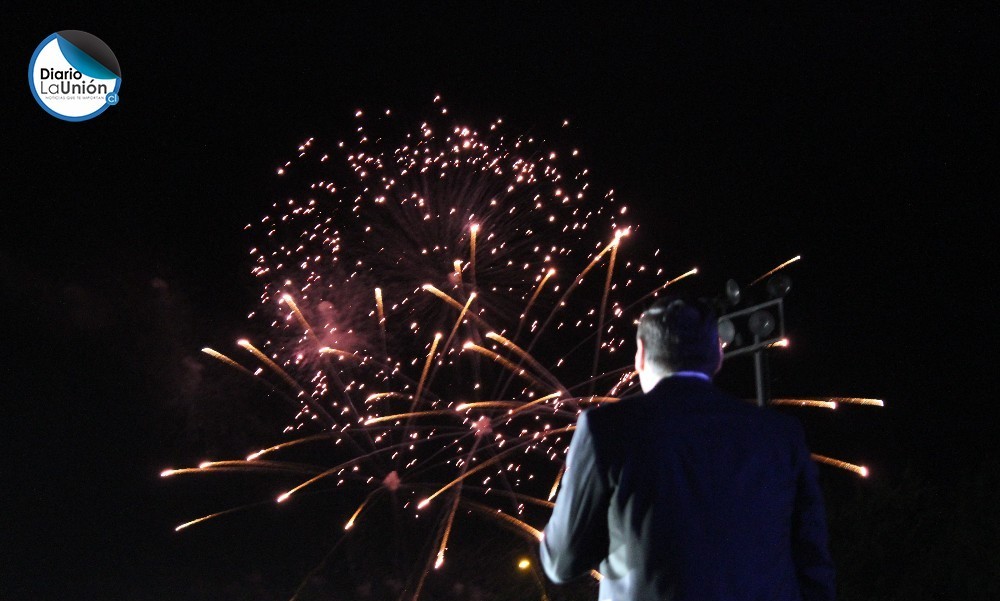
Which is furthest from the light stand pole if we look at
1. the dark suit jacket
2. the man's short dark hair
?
the dark suit jacket

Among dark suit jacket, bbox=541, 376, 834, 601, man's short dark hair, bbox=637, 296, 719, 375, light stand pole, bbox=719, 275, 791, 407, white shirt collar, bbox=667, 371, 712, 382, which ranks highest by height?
light stand pole, bbox=719, 275, 791, 407

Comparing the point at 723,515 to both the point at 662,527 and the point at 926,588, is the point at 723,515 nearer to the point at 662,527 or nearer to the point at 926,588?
the point at 662,527

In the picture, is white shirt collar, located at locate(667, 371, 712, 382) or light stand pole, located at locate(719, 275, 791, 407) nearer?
white shirt collar, located at locate(667, 371, 712, 382)

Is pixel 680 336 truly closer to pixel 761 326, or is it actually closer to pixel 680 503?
pixel 680 503

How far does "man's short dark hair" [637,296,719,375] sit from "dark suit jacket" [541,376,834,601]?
11cm

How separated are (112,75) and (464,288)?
6965mm

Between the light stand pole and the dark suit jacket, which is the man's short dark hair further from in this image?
the light stand pole

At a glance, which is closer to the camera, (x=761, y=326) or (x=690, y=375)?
(x=690, y=375)

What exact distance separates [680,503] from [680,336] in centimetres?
47

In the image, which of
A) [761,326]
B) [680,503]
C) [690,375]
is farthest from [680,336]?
[761,326]

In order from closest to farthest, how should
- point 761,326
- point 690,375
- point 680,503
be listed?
point 680,503, point 690,375, point 761,326

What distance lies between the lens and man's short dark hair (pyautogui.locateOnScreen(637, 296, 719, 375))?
2.47 metres

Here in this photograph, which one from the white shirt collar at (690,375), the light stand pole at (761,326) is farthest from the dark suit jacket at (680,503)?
the light stand pole at (761,326)

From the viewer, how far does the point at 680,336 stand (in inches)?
97.4
